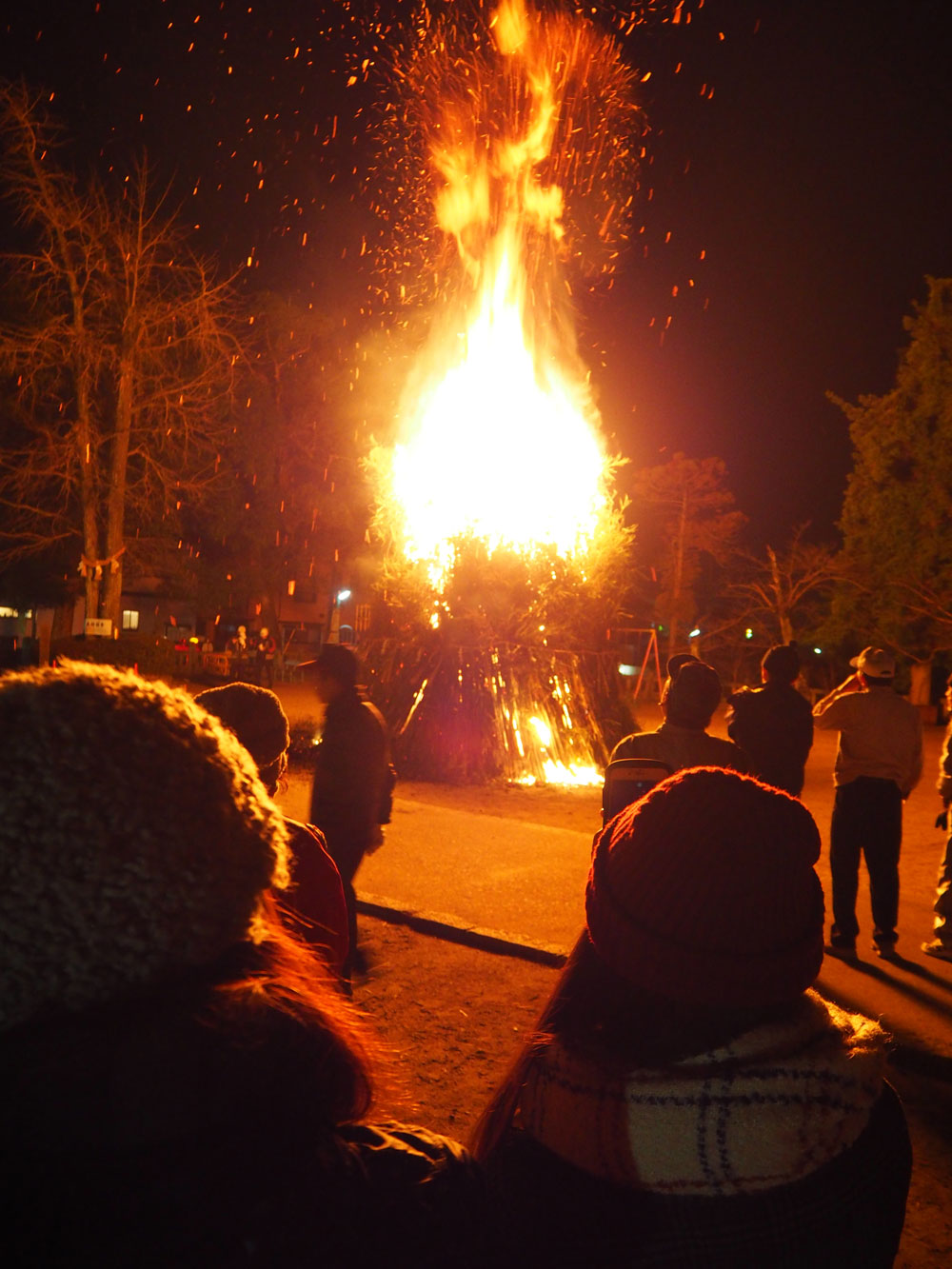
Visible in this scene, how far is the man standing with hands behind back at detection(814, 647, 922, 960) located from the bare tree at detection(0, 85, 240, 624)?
805 inches

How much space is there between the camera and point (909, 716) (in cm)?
581

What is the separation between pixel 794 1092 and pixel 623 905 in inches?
12.1

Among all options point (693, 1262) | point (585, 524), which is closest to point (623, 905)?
point (693, 1262)

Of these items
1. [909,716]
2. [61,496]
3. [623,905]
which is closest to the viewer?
[623,905]

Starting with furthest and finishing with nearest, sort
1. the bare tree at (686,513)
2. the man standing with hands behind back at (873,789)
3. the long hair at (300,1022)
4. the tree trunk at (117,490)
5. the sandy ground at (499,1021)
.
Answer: the bare tree at (686,513) < the tree trunk at (117,490) < the man standing with hands behind back at (873,789) < the sandy ground at (499,1021) < the long hair at (300,1022)

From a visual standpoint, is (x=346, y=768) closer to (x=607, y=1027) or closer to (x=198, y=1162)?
(x=607, y=1027)

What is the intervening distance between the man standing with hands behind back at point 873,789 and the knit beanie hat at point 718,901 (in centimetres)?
485

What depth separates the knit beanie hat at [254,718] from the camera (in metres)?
3.46

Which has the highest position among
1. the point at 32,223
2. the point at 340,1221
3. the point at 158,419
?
the point at 32,223

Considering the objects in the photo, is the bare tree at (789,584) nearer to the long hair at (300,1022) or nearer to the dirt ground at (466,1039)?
the dirt ground at (466,1039)

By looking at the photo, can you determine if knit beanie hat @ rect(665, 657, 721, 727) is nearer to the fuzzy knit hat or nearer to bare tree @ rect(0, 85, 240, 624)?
the fuzzy knit hat

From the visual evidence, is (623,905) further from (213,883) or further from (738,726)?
(738,726)

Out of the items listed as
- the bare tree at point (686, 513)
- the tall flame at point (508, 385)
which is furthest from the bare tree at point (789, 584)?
the tall flame at point (508, 385)

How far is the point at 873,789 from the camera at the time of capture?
227 inches
